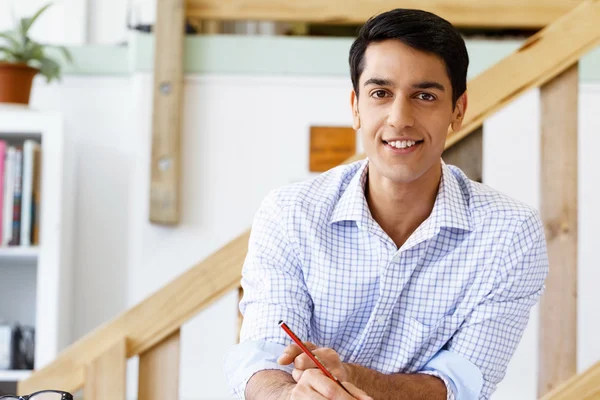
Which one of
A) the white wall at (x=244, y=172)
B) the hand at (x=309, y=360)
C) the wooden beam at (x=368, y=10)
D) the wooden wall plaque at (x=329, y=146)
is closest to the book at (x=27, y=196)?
the white wall at (x=244, y=172)

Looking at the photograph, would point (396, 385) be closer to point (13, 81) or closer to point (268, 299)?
point (268, 299)

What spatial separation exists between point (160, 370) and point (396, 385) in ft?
1.54

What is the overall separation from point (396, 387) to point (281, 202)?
1.11ft

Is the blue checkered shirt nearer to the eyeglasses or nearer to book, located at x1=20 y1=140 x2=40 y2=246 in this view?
the eyeglasses

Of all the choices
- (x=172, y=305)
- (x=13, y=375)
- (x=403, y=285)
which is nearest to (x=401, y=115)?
(x=403, y=285)

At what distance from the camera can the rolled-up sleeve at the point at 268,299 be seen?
4.35ft

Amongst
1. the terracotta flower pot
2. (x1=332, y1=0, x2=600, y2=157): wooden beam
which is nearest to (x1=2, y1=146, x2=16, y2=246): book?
the terracotta flower pot

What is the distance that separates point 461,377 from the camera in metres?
1.36

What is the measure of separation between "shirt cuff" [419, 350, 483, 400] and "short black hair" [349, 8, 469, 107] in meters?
0.43

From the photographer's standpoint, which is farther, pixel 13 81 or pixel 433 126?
pixel 13 81

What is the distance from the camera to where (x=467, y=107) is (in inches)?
61.9

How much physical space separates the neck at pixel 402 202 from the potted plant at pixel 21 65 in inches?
54.2

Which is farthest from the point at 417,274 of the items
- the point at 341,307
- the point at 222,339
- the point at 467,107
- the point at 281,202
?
the point at 222,339

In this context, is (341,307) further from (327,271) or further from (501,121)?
(501,121)
